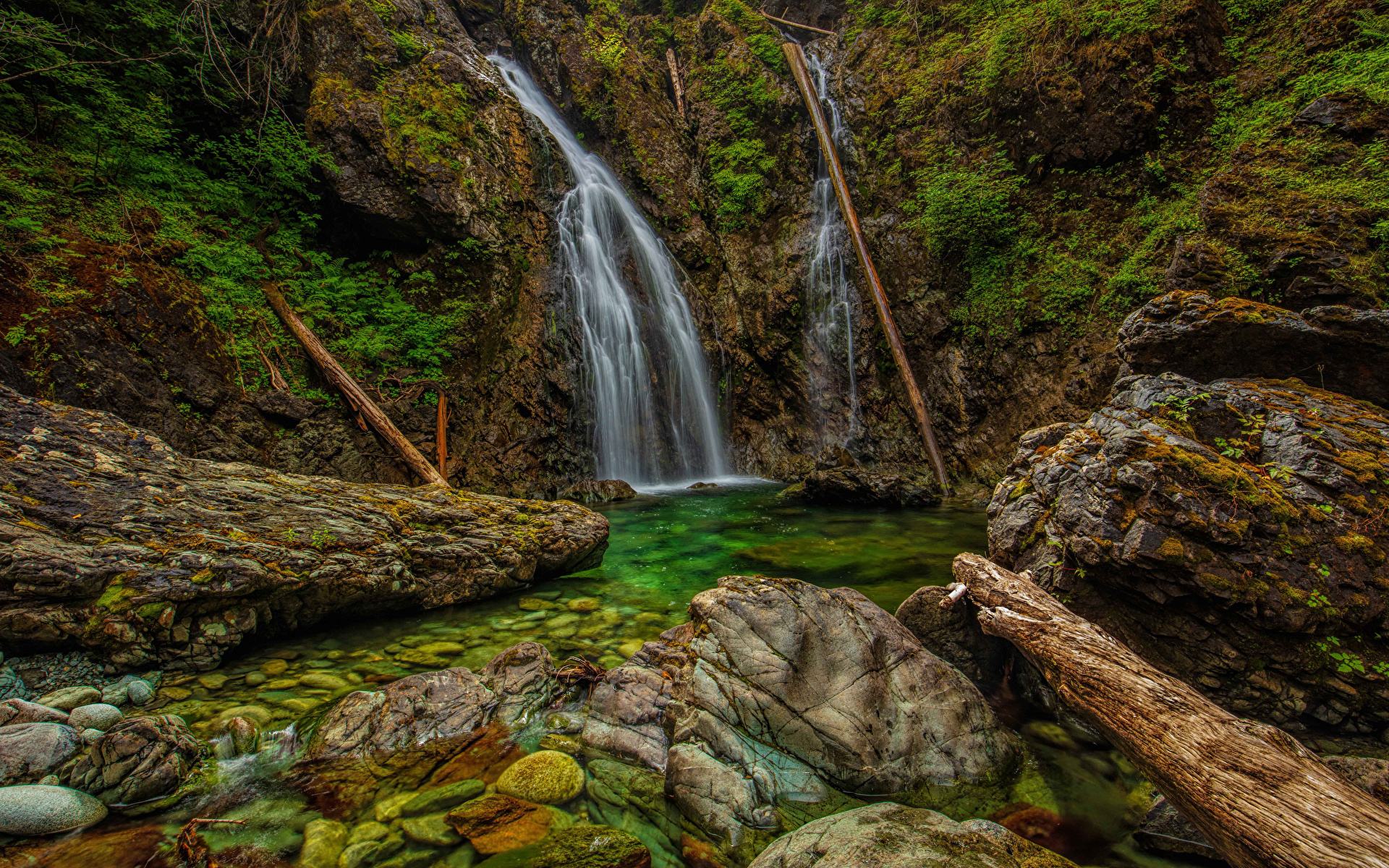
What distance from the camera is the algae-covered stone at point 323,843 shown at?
2.00 metres

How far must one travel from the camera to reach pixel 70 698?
8.29 feet

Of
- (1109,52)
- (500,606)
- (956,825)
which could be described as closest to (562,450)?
(500,606)

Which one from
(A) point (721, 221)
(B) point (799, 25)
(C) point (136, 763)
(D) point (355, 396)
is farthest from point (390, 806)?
(B) point (799, 25)

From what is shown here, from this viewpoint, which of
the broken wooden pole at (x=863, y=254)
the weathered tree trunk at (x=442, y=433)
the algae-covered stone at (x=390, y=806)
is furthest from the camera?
the broken wooden pole at (x=863, y=254)

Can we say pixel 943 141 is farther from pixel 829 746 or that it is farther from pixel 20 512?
pixel 20 512

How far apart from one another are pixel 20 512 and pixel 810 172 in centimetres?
1667

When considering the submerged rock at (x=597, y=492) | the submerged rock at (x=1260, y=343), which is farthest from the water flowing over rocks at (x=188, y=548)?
the submerged rock at (x=1260, y=343)

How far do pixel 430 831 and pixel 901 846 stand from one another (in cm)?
197

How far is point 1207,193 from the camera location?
6930 mm

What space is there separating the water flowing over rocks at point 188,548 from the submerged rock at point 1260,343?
6.75 metres

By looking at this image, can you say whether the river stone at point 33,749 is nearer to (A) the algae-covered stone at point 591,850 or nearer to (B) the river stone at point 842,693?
(A) the algae-covered stone at point 591,850

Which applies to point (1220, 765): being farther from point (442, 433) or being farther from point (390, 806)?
point (442, 433)

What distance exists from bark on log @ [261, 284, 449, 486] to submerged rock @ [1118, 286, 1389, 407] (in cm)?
956

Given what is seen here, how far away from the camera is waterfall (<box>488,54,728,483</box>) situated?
1201cm
